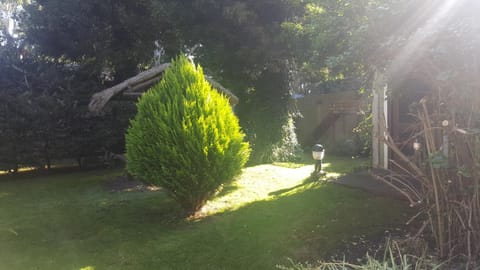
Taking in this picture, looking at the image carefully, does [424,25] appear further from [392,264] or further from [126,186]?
[126,186]

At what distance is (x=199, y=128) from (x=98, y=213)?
2234mm

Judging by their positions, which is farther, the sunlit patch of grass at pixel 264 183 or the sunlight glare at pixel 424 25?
the sunlit patch of grass at pixel 264 183

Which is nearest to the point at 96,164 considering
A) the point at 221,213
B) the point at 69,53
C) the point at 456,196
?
the point at 69,53

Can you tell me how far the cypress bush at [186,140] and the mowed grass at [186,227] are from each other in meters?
0.57

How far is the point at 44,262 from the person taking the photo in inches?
148

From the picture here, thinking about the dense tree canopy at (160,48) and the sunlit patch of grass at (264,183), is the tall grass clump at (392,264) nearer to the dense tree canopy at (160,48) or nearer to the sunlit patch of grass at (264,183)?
the sunlit patch of grass at (264,183)

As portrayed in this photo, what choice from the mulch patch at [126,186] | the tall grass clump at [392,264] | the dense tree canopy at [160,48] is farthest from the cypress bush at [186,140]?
the dense tree canopy at [160,48]

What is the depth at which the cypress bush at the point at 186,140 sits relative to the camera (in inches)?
183

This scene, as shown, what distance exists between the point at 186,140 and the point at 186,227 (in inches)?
43.9

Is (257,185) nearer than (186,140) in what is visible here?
No

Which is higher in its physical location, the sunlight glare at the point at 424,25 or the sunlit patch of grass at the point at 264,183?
the sunlight glare at the point at 424,25

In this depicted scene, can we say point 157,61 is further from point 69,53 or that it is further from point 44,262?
point 44,262

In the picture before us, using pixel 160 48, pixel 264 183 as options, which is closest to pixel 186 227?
pixel 264 183

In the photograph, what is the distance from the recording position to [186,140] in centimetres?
462
